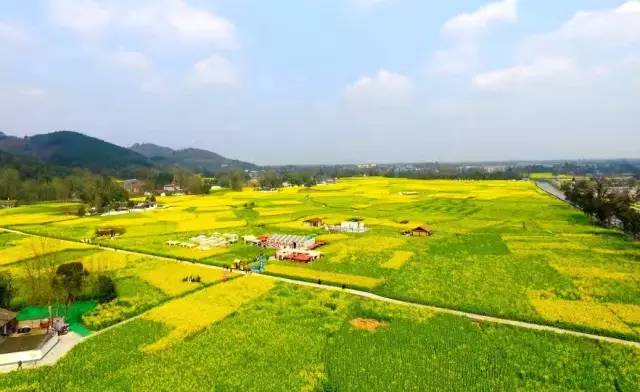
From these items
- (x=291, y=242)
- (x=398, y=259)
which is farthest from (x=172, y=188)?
(x=398, y=259)

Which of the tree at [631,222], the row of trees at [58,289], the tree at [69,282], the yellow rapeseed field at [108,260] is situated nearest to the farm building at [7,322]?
the row of trees at [58,289]

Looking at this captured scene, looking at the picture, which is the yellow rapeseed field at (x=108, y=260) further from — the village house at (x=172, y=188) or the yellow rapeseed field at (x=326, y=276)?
the village house at (x=172, y=188)

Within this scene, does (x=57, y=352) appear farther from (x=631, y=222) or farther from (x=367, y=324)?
(x=631, y=222)

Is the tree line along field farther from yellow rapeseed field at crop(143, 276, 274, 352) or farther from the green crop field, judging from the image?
yellow rapeseed field at crop(143, 276, 274, 352)

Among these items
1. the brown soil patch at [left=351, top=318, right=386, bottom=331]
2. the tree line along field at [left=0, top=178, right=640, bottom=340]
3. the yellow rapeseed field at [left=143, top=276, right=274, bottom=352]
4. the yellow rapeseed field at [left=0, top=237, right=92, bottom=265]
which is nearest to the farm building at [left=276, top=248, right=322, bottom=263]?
the tree line along field at [left=0, top=178, right=640, bottom=340]

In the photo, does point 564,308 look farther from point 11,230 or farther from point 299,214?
point 11,230
